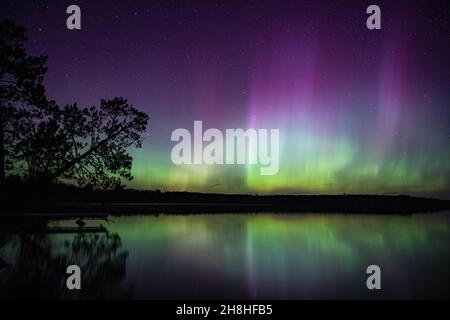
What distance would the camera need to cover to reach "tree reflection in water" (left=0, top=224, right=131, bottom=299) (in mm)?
10312

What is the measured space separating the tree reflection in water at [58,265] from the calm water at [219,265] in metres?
0.02

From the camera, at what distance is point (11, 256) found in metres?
15.0

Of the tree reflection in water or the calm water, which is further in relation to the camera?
the calm water

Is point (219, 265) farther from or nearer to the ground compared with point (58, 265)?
nearer to the ground

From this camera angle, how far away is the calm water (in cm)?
1120

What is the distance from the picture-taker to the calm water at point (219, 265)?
1120cm

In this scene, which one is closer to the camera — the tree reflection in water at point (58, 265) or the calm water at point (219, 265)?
the tree reflection in water at point (58, 265)

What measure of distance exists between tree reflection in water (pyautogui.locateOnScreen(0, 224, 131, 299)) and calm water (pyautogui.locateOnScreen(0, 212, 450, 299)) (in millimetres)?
24

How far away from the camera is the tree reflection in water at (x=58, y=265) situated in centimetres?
1031

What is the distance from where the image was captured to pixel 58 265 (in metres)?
13.7

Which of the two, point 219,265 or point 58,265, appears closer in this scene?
point 58,265

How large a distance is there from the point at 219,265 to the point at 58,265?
521cm
